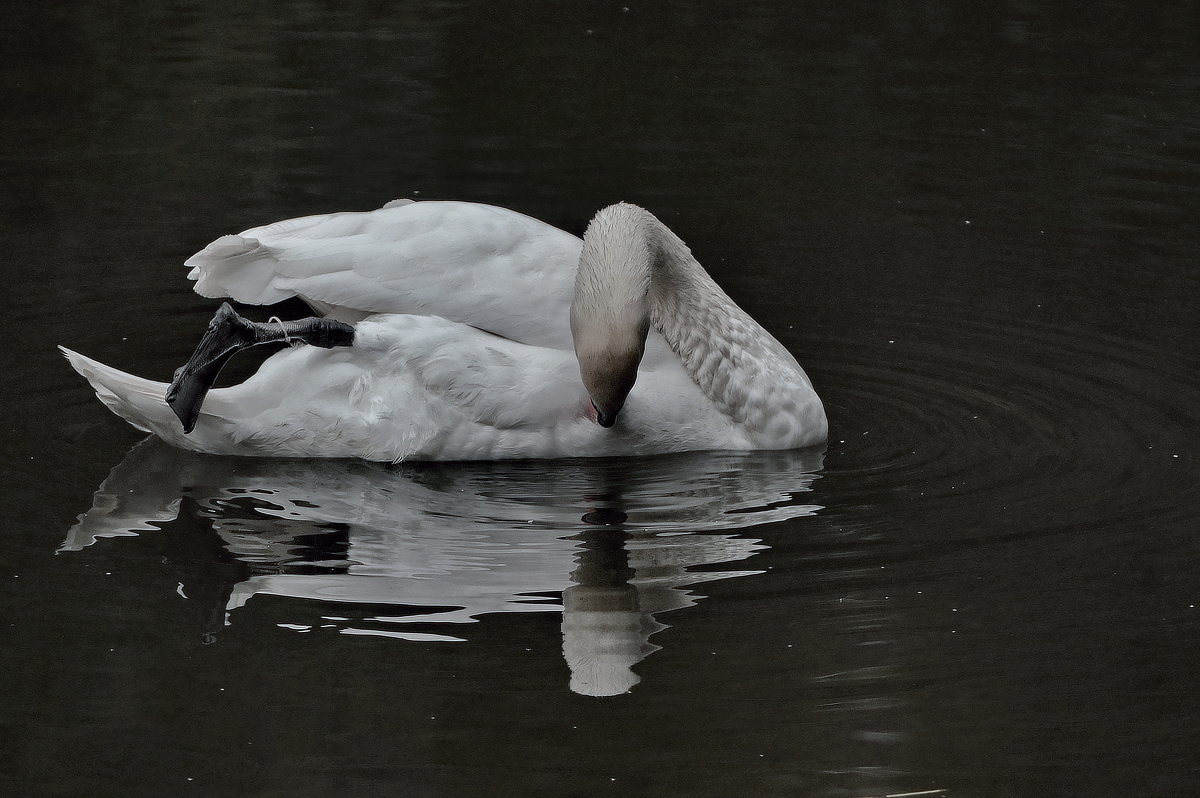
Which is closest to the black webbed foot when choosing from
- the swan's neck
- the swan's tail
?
the swan's tail

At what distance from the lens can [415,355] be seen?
7.11 meters

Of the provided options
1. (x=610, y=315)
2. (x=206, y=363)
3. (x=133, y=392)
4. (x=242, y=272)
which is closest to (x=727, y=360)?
(x=610, y=315)

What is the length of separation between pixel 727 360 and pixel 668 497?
86 centimetres

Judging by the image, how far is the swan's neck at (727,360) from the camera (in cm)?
750

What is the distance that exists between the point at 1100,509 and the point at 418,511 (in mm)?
2561

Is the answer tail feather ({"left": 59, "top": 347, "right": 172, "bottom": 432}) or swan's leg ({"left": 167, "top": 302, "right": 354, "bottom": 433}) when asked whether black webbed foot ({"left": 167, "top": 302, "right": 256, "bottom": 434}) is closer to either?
swan's leg ({"left": 167, "top": 302, "right": 354, "bottom": 433})

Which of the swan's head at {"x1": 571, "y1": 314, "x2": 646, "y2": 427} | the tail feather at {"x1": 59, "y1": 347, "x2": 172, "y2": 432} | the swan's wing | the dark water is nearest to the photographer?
the dark water

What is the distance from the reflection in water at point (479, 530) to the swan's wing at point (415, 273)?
2.04 ft

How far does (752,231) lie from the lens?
1029 centimetres

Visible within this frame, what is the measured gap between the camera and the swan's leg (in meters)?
6.93

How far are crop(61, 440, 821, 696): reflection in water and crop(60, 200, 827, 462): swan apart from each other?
0.43 ft

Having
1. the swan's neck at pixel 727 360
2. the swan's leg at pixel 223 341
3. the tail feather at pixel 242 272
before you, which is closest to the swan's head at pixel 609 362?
the swan's neck at pixel 727 360

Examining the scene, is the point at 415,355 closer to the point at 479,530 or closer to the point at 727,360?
the point at 479,530

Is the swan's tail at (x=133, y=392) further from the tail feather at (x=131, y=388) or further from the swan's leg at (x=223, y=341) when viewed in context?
the swan's leg at (x=223, y=341)
